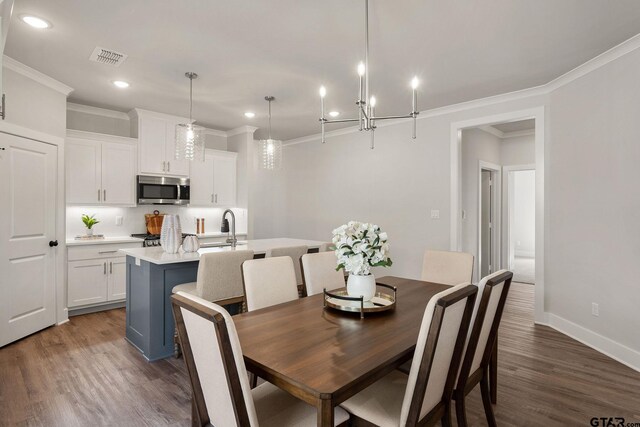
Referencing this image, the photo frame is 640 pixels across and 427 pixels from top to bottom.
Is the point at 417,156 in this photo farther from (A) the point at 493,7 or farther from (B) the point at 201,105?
(B) the point at 201,105

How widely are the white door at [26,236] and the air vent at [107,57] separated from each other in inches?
44.2

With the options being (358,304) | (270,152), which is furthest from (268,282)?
(270,152)

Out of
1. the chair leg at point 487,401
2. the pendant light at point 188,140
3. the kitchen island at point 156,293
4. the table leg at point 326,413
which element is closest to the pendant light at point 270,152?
the pendant light at point 188,140

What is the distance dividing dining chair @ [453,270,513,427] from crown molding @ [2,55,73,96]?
4.27 meters

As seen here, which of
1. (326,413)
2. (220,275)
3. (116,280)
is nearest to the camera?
(326,413)

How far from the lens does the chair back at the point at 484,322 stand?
5.46 ft

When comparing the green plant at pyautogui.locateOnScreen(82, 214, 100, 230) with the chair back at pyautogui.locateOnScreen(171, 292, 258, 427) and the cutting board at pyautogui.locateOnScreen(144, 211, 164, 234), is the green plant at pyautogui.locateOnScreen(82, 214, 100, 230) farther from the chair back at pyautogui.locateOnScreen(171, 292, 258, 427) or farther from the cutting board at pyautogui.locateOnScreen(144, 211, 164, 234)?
the chair back at pyautogui.locateOnScreen(171, 292, 258, 427)

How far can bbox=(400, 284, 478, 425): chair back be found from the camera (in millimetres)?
1254

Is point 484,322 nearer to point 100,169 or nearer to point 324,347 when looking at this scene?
point 324,347

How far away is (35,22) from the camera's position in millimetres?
2535

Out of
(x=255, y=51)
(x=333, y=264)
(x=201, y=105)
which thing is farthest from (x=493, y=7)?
(x=201, y=105)

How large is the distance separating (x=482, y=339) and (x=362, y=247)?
2.61ft

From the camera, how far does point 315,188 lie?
6242 millimetres

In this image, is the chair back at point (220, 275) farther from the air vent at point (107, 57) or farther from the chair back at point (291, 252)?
the air vent at point (107, 57)
